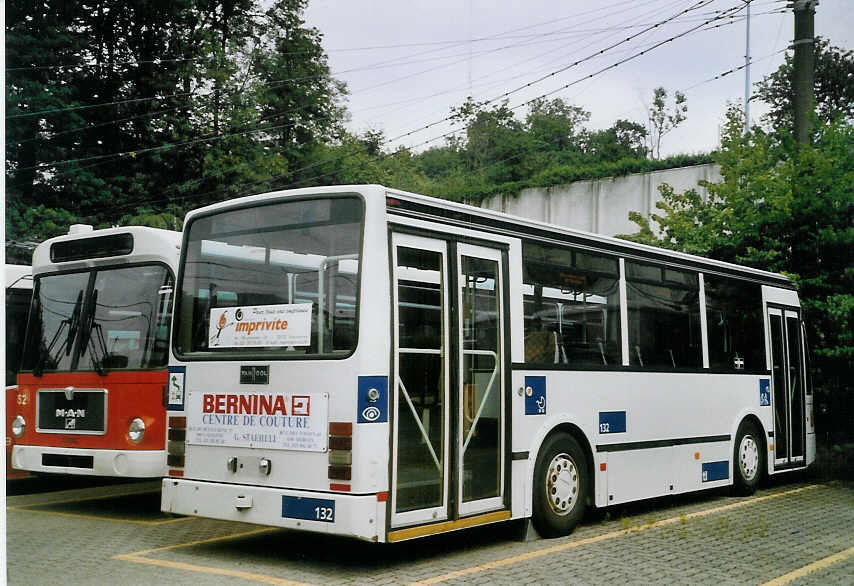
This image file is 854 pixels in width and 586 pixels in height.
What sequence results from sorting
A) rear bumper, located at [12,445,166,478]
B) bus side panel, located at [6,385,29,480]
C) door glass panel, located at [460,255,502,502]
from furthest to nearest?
bus side panel, located at [6,385,29,480] → rear bumper, located at [12,445,166,478] → door glass panel, located at [460,255,502,502]

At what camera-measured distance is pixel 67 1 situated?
19.1 m

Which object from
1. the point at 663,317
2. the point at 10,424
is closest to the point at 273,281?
the point at 10,424

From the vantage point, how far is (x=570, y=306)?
10.1m

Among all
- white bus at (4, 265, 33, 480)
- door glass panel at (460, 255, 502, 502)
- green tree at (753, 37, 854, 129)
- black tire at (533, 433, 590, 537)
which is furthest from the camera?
green tree at (753, 37, 854, 129)

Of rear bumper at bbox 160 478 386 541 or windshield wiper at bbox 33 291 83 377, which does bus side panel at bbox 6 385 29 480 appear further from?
rear bumper at bbox 160 478 386 541

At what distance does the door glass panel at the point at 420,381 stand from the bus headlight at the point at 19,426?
552 cm

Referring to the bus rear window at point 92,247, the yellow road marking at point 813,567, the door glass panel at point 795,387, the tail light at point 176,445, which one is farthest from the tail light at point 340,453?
the door glass panel at point 795,387

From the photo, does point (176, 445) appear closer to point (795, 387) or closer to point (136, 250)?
point (136, 250)

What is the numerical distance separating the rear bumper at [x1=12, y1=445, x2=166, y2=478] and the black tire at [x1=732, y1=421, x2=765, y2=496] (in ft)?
24.5

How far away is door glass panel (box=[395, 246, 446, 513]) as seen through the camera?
784 centimetres

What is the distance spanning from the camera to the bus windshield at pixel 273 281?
7.83 m

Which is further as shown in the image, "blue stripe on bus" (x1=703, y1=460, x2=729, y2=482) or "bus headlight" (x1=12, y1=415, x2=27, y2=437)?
"blue stripe on bus" (x1=703, y1=460, x2=729, y2=482)

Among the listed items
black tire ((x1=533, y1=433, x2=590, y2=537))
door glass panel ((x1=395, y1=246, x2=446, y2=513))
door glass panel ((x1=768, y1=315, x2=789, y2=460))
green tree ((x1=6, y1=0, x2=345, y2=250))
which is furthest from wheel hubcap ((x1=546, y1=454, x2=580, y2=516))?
green tree ((x1=6, y1=0, x2=345, y2=250))

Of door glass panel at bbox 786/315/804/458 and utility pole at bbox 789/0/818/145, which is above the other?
utility pole at bbox 789/0/818/145
